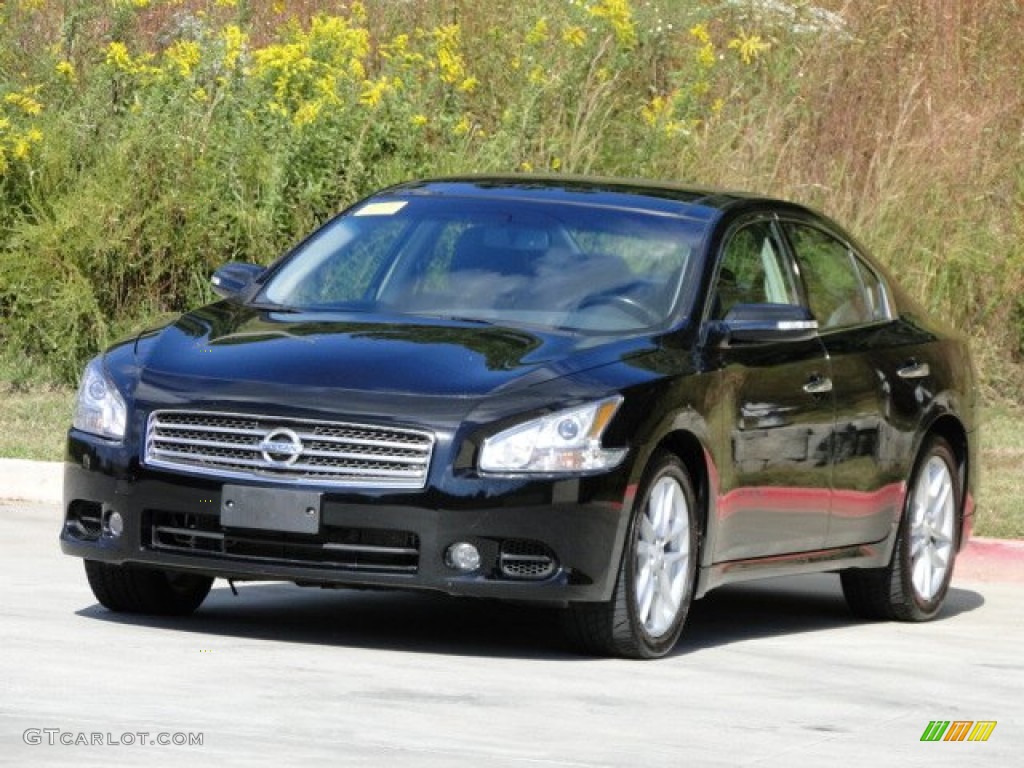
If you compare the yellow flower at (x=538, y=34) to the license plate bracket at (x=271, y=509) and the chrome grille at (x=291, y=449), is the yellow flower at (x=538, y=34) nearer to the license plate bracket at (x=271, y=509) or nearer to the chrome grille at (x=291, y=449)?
the chrome grille at (x=291, y=449)

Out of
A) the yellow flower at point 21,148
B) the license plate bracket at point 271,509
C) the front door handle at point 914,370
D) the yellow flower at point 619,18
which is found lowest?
the yellow flower at point 21,148

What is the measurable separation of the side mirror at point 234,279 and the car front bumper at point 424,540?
1448mm

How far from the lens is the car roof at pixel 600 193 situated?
1008 centimetres

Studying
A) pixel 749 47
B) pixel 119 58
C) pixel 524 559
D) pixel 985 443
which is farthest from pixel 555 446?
pixel 749 47

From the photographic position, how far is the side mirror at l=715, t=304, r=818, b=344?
9.43 m

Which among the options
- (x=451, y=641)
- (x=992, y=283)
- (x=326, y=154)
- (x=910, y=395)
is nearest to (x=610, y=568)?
(x=451, y=641)

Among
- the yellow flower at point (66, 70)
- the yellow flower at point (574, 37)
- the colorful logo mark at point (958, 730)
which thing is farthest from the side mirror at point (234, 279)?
the yellow flower at point (66, 70)

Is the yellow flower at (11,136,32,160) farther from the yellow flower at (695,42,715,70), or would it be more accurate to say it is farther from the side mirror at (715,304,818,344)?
the side mirror at (715,304,818,344)

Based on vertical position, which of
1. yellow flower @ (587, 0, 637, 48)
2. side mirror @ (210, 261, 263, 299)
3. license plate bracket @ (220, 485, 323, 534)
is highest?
yellow flower @ (587, 0, 637, 48)

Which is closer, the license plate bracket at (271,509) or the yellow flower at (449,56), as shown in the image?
the license plate bracket at (271,509)

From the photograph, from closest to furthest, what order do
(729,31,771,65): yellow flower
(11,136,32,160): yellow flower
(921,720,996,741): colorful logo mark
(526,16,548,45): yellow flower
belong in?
(921,720,996,741): colorful logo mark, (11,136,32,160): yellow flower, (526,16,548,45): yellow flower, (729,31,771,65): yellow flower

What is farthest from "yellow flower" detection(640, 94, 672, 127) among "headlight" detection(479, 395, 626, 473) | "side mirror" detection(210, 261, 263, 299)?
"headlight" detection(479, 395, 626, 473)

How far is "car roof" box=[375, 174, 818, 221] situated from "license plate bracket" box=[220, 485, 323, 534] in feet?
6.60

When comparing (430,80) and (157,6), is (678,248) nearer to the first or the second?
(430,80)
